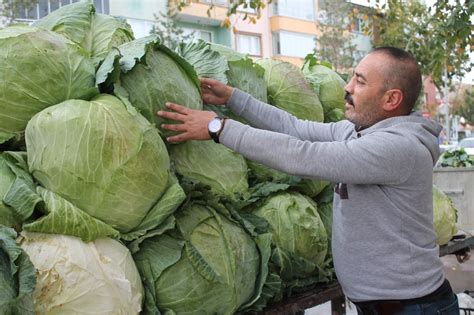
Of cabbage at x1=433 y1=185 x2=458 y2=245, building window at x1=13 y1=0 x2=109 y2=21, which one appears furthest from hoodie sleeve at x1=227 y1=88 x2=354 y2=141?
building window at x1=13 y1=0 x2=109 y2=21

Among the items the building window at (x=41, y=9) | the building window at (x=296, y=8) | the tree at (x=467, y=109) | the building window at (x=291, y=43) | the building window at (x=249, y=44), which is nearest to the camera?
the building window at (x=41, y=9)

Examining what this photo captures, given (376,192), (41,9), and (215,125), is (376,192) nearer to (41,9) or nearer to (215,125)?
(215,125)

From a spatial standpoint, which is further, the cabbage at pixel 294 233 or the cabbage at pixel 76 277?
the cabbage at pixel 294 233

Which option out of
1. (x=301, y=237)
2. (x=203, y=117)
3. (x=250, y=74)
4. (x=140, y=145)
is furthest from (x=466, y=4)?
(x=140, y=145)

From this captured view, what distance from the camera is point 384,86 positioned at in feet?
7.61

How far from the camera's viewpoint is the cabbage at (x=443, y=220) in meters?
3.97

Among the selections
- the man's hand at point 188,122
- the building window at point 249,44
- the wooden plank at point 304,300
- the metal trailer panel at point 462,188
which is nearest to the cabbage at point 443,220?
the wooden plank at point 304,300

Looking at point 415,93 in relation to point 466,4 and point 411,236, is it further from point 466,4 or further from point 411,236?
point 466,4

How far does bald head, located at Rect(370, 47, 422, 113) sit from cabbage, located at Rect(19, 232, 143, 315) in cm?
136

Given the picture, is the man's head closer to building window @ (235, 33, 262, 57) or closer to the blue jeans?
the blue jeans

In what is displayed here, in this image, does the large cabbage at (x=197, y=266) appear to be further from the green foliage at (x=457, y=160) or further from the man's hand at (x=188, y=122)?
the green foliage at (x=457, y=160)

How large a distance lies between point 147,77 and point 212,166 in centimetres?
54

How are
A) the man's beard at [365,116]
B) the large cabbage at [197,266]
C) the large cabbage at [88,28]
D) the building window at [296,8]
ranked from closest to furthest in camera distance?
1. the large cabbage at [197,266]
2. the man's beard at [365,116]
3. the large cabbage at [88,28]
4. the building window at [296,8]

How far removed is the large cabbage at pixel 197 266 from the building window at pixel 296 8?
2698cm
